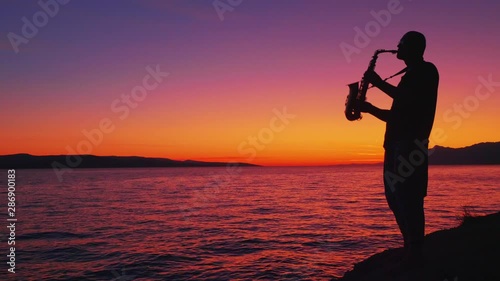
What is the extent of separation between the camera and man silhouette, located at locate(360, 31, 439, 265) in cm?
463

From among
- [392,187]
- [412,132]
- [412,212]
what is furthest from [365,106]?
[412,212]

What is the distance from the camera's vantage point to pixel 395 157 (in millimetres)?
4754

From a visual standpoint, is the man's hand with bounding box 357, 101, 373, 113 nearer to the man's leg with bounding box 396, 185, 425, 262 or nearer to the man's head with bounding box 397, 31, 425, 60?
the man's head with bounding box 397, 31, 425, 60

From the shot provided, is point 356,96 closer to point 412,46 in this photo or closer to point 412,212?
point 412,46

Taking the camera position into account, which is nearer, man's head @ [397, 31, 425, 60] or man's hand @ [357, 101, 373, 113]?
man's head @ [397, 31, 425, 60]

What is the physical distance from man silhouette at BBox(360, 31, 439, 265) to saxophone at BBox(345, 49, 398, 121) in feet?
1.50

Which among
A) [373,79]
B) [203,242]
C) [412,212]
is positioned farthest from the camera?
[203,242]

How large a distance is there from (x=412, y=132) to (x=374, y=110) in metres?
0.57

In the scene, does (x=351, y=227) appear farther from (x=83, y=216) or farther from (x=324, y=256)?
(x=83, y=216)

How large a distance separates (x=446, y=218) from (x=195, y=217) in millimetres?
15064

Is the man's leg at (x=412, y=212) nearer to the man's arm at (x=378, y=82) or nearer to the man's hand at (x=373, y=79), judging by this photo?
the man's arm at (x=378, y=82)

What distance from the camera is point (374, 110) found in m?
5.04

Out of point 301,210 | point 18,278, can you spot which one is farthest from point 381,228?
point 18,278

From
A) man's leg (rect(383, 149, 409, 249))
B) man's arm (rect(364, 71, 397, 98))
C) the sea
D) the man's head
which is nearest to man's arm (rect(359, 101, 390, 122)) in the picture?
man's arm (rect(364, 71, 397, 98))
